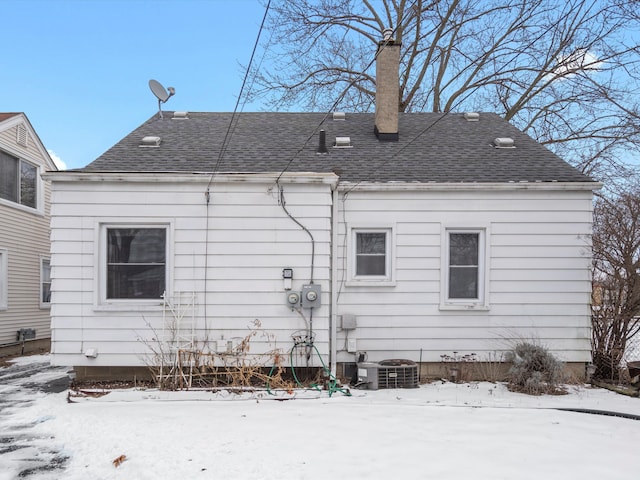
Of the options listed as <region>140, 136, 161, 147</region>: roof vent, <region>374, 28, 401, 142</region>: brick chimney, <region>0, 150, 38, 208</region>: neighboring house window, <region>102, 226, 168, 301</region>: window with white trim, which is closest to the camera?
<region>102, 226, 168, 301</region>: window with white trim

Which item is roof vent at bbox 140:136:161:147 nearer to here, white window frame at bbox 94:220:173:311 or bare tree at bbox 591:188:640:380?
white window frame at bbox 94:220:173:311

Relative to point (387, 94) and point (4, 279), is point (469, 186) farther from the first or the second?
point (4, 279)

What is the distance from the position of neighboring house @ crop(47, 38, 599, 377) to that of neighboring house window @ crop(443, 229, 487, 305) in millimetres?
23

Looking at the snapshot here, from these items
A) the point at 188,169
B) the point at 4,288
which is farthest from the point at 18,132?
the point at 188,169

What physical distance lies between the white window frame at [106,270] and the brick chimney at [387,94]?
15.7ft

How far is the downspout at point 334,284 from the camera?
668 centimetres

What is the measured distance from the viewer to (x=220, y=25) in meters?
6.97

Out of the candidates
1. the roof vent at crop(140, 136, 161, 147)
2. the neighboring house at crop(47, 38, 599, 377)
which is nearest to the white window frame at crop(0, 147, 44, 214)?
the roof vent at crop(140, 136, 161, 147)

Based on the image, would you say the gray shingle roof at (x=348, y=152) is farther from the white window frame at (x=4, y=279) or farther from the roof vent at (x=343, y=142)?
the white window frame at (x=4, y=279)

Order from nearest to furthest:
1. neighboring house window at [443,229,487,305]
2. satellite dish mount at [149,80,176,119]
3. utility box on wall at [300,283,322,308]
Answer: utility box on wall at [300,283,322,308]
neighboring house window at [443,229,487,305]
satellite dish mount at [149,80,176,119]

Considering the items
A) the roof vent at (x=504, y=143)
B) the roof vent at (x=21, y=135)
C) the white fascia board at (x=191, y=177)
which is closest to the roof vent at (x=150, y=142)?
the white fascia board at (x=191, y=177)

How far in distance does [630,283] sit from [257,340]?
5.93 m

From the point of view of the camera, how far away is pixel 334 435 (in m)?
4.39

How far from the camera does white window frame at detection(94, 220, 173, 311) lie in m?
6.35
